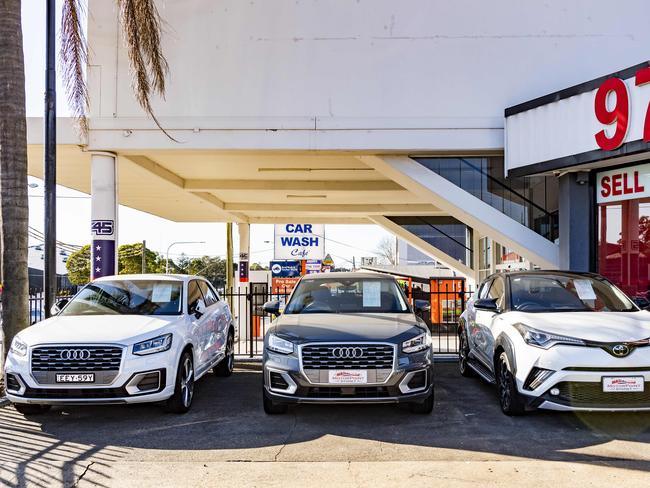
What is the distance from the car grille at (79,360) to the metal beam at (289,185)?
1117 centimetres

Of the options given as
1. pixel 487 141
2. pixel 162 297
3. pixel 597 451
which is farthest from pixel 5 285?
pixel 487 141

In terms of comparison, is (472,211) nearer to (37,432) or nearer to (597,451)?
(597,451)

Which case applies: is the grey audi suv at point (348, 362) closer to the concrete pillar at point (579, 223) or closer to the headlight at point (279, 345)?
the headlight at point (279, 345)

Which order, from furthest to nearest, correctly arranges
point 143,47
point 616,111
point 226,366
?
point 143,47 < point 226,366 < point 616,111

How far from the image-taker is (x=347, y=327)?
6.31m

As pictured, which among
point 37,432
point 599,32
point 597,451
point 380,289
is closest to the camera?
point 597,451

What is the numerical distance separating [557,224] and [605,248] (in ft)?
3.92

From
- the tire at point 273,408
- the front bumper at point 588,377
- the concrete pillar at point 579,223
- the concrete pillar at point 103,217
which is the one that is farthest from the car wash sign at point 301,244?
the front bumper at point 588,377

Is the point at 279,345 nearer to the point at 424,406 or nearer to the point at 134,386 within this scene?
the point at 134,386

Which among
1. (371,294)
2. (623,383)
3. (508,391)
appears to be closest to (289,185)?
(371,294)

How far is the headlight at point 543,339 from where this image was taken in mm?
5762

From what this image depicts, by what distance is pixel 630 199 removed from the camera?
961cm

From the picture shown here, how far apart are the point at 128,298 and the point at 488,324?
459 centimetres

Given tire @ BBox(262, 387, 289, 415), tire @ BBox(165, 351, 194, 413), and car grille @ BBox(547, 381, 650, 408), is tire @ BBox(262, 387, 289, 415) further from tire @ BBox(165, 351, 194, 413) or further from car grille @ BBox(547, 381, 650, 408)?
car grille @ BBox(547, 381, 650, 408)
